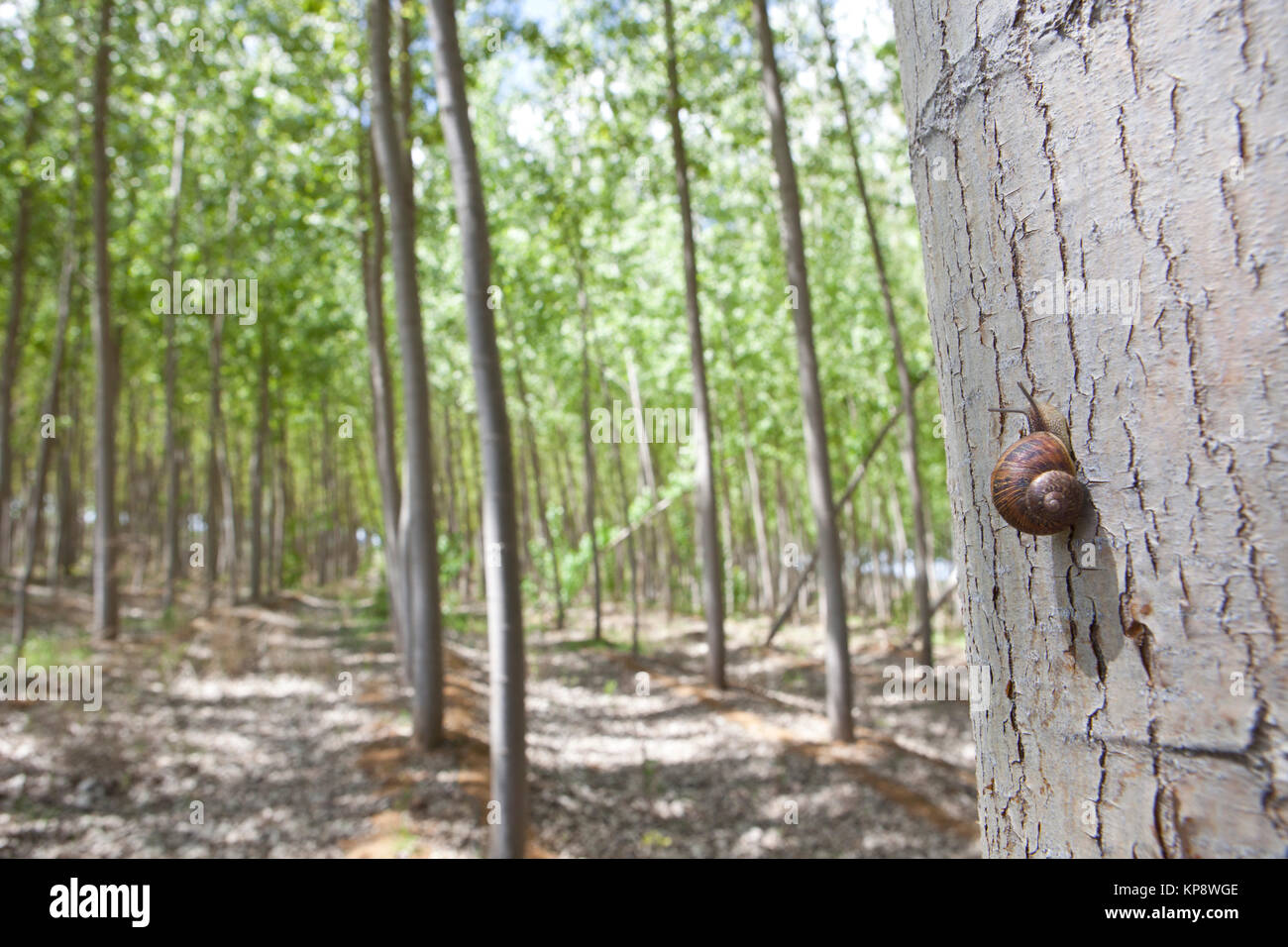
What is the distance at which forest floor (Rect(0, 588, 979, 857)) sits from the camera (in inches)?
277

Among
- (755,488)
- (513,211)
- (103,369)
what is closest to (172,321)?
(103,369)

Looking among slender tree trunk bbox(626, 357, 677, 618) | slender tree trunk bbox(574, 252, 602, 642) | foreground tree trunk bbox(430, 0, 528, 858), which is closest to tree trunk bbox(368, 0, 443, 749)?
foreground tree trunk bbox(430, 0, 528, 858)

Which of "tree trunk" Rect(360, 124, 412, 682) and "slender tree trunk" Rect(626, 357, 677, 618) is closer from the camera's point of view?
"tree trunk" Rect(360, 124, 412, 682)

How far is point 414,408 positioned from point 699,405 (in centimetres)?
577

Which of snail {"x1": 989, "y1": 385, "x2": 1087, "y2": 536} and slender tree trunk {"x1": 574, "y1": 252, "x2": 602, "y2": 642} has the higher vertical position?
slender tree trunk {"x1": 574, "y1": 252, "x2": 602, "y2": 642}

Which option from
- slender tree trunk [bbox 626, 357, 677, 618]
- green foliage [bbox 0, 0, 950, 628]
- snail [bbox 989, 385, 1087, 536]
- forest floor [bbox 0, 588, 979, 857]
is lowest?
forest floor [bbox 0, 588, 979, 857]

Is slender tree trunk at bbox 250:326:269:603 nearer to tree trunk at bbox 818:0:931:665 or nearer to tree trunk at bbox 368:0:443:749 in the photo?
tree trunk at bbox 368:0:443:749

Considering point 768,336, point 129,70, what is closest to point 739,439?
point 768,336

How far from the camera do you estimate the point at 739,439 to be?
21766 millimetres

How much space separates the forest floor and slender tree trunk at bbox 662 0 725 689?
1075 mm

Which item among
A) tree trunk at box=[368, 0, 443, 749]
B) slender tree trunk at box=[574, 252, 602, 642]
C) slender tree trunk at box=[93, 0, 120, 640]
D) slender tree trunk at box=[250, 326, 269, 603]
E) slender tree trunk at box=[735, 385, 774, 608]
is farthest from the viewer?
slender tree trunk at box=[735, 385, 774, 608]

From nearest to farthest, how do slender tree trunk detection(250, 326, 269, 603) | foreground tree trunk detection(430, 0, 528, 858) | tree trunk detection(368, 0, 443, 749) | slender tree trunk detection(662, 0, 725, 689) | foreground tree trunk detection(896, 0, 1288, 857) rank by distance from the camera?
foreground tree trunk detection(896, 0, 1288, 857), foreground tree trunk detection(430, 0, 528, 858), tree trunk detection(368, 0, 443, 749), slender tree trunk detection(662, 0, 725, 689), slender tree trunk detection(250, 326, 269, 603)

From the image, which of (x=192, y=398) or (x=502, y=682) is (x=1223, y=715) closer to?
(x=502, y=682)
